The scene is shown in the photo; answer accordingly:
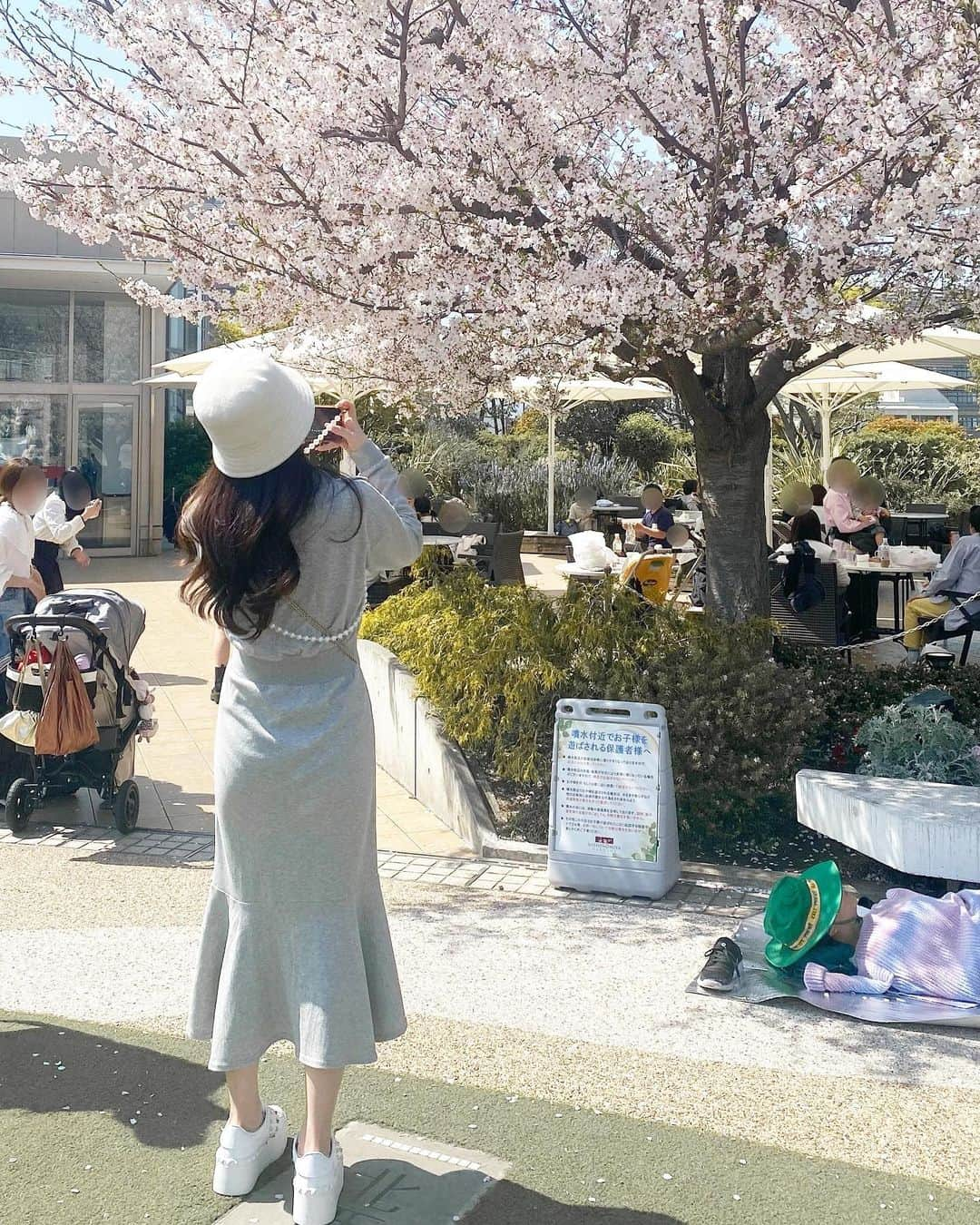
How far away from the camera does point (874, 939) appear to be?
4.39 meters

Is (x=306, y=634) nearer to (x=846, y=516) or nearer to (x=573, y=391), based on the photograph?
(x=846, y=516)

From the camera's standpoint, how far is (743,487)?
7293 millimetres

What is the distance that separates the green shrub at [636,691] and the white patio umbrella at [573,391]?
4.62ft

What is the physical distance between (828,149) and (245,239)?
9.58 ft

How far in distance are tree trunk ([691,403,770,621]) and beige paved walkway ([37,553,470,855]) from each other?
220cm

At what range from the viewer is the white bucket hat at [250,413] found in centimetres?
271

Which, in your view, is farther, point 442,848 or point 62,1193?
point 442,848

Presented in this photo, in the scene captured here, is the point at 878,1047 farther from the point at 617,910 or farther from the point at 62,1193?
the point at 62,1193

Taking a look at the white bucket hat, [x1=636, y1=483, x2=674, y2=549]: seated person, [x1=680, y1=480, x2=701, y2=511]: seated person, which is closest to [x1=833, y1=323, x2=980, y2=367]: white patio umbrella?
[x1=636, y1=483, x2=674, y2=549]: seated person

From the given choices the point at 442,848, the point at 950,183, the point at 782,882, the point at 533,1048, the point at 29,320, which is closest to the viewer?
the point at 533,1048

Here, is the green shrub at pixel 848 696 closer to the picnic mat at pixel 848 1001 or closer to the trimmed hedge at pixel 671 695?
the trimmed hedge at pixel 671 695

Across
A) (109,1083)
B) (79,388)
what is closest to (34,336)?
(79,388)

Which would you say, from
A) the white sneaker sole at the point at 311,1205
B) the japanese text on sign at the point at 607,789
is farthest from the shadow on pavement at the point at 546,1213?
the japanese text on sign at the point at 607,789

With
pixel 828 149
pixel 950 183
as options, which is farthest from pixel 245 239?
pixel 950 183
